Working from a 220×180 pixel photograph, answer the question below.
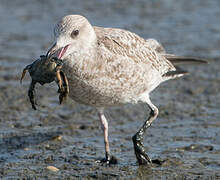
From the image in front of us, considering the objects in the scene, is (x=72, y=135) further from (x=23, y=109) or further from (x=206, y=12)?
(x=206, y=12)

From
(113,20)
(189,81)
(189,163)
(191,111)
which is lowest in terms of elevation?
(189,163)

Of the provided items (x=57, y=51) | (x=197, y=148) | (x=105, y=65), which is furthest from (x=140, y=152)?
(x=57, y=51)

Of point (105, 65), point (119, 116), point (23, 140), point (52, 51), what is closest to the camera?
point (52, 51)

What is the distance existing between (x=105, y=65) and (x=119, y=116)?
2139mm

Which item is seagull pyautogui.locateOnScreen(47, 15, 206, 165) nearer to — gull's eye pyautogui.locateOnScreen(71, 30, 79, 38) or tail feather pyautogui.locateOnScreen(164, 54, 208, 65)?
gull's eye pyautogui.locateOnScreen(71, 30, 79, 38)

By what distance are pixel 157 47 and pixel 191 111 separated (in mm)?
1191

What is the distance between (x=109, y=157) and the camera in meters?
6.78

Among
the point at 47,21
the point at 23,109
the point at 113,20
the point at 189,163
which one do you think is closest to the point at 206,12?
the point at 113,20

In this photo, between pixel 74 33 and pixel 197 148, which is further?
pixel 197 148

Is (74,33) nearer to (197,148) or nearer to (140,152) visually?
(140,152)

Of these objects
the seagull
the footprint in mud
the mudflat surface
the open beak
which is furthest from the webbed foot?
the open beak

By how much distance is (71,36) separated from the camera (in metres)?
6.12

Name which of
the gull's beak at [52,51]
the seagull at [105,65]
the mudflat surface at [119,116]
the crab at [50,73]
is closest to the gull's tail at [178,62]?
the seagull at [105,65]

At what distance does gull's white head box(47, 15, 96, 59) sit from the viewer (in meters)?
5.99
